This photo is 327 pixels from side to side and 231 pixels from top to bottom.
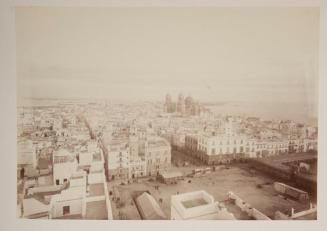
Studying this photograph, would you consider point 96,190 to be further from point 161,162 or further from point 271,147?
point 271,147

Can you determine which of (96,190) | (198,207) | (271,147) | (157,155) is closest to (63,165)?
(96,190)

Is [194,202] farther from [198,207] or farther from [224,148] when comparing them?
[224,148]

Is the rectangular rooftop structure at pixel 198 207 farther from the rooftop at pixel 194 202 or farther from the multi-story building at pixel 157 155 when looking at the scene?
the multi-story building at pixel 157 155

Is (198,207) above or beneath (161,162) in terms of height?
beneath

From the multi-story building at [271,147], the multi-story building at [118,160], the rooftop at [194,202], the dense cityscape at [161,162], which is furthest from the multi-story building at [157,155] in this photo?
the multi-story building at [271,147]

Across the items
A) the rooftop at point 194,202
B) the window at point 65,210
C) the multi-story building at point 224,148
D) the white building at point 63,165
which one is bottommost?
the window at point 65,210

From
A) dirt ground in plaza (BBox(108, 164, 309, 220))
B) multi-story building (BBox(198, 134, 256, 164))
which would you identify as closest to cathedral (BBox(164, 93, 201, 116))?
multi-story building (BBox(198, 134, 256, 164))

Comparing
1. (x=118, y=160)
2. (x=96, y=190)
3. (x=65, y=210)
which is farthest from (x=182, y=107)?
(x=65, y=210)

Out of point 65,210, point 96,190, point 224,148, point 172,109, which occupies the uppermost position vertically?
point 172,109

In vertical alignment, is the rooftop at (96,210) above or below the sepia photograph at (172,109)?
below
